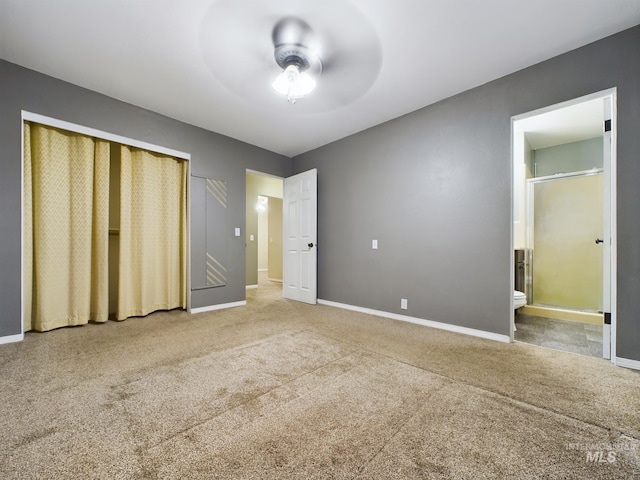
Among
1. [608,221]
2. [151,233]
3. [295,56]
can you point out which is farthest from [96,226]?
[608,221]

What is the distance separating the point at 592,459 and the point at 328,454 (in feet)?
3.74

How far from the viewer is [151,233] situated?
3592 millimetres

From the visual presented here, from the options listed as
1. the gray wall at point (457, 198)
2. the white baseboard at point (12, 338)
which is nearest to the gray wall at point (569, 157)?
the gray wall at point (457, 198)

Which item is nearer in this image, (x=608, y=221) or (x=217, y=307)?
(x=608, y=221)

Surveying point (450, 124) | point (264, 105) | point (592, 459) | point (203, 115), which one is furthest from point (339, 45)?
point (592, 459)

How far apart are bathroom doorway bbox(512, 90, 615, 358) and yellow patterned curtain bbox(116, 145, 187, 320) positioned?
15.2ft

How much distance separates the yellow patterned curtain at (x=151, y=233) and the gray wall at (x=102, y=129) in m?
0.28

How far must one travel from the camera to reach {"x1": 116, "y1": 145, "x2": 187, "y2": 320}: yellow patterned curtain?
3357mm

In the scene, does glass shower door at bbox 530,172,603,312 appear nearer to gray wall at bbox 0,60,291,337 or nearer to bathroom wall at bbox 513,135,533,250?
bathroom wall at bbox 513,135,533,250

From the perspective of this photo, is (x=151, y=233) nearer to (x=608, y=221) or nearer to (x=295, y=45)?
(x=295, y=45)

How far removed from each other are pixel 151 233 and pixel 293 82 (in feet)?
8.96

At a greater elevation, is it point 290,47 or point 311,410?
point 290,47

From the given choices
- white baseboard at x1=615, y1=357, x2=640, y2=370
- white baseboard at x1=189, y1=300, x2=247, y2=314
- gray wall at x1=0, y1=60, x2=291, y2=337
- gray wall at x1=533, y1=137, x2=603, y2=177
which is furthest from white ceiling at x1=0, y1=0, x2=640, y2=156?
gray wall at x1=533, y1=137, x2=603, y2=177

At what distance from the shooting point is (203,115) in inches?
136
